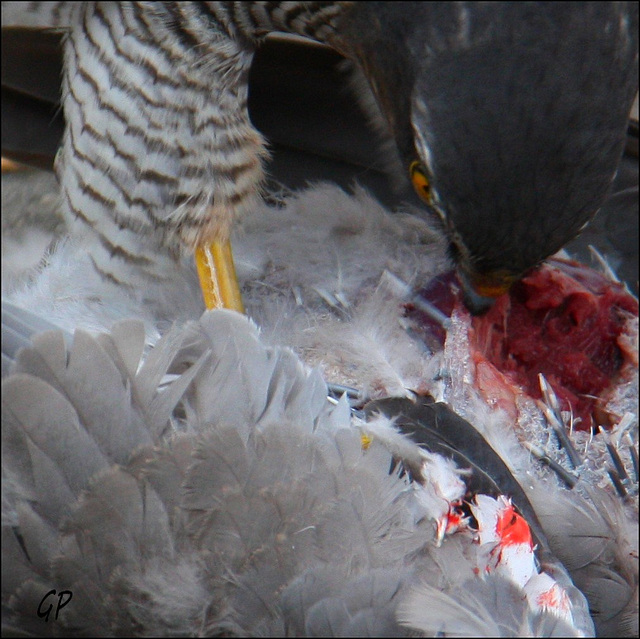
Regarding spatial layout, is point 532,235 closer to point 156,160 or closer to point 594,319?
point 594,319

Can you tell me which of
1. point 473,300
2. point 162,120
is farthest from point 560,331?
point 162,120

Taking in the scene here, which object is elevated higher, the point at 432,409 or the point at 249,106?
the point at 249,106

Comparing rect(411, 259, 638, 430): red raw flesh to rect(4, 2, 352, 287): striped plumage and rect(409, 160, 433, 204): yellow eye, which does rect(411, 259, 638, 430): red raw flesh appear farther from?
rect(4, 2, 352, 287): striped plumage

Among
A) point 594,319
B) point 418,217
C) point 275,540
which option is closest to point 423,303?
point 418,217

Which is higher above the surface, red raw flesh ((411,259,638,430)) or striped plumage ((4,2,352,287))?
striped plumage ((4,2,352,287))

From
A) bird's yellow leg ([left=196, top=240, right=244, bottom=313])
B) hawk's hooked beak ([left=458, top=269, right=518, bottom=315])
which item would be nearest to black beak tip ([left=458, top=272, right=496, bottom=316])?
hawk's hooked beak ([left=458, top=269, right=518, bottom=315])

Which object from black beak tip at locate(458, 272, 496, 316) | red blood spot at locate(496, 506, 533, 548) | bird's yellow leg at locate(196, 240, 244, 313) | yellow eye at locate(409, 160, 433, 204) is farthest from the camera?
bird's yellow leg at locate(196, 240, 244, 313)

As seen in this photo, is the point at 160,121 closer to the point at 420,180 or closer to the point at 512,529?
the point at 420,180
